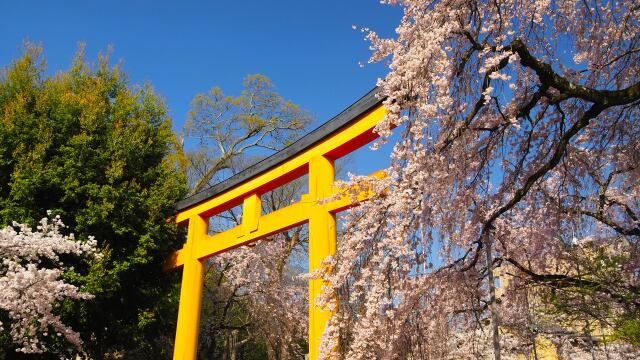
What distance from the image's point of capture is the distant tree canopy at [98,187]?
8.20 metres

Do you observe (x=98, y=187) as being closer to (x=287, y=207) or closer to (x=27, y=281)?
(x=27, y=281)

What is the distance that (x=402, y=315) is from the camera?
4.29 metres

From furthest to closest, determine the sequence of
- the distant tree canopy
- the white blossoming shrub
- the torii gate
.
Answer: the distant tree canopy < the torii gate < the white blossoming shrub

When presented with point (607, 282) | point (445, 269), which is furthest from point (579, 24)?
point (445, 269)

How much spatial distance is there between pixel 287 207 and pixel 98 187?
12.9 ft

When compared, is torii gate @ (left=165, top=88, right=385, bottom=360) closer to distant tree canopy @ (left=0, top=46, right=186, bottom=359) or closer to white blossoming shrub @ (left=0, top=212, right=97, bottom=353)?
distant tree canopy @ (left=0, top=46, right=186, bottom=359)

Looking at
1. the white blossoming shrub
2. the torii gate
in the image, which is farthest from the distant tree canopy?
the white blossoming shrub

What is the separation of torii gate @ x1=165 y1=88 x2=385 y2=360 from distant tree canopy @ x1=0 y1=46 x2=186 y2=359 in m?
0.71

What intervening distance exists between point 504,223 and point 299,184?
935cm

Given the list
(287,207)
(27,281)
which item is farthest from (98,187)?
(287,207)

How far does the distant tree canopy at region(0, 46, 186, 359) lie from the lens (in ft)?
26.9

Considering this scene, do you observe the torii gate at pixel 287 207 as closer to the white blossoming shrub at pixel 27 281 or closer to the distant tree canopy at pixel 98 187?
the distant tree canopy at pixel 98 187

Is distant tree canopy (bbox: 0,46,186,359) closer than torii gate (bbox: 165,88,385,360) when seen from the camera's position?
No

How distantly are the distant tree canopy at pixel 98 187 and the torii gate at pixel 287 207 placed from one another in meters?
0.71
